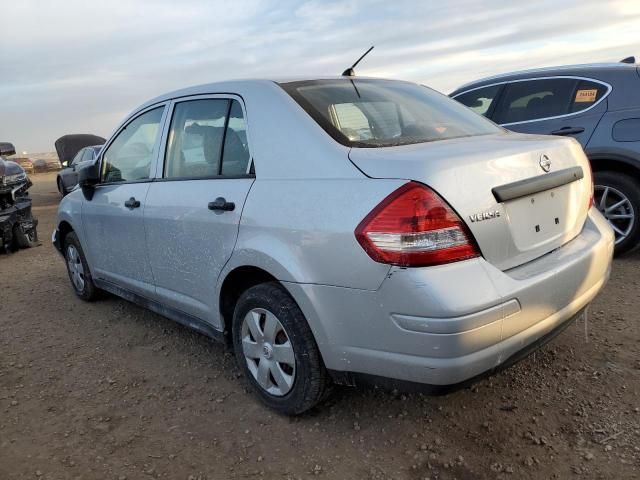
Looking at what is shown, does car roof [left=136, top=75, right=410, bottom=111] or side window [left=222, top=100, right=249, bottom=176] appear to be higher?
car roof [left=136, top=75, right=410, bottom=111]

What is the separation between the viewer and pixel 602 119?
476cm

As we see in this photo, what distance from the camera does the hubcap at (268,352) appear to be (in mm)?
2604

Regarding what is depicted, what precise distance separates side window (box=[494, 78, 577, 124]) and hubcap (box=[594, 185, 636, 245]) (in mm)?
834

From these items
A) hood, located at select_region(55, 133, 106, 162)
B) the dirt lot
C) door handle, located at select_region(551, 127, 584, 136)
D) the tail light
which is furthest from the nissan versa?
hood, located at select_region(55, 133, 106, 162)

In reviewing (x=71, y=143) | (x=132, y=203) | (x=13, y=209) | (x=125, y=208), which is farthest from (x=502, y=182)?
(x=71, y=143)

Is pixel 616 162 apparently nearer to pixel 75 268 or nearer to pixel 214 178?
pixel 214 178

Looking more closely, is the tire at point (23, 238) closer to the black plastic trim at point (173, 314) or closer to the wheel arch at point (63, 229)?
the wheel arch at point (63, 229)

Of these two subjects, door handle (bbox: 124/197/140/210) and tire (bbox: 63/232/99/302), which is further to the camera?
tire (bbox: 63/232/99/302)

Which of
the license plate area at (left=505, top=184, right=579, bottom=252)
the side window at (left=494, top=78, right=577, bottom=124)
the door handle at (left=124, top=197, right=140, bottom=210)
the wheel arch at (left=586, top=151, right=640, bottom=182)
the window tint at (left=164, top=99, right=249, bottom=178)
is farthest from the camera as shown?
the side window at (left=494, top=78, right=577, bottom=124)

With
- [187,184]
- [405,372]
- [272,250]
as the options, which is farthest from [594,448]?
[187,184]

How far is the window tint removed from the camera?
285cm

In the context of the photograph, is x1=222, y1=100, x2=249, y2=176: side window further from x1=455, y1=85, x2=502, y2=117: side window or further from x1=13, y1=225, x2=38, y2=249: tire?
x1=13, y1=225, x2=38, y2=249: tire

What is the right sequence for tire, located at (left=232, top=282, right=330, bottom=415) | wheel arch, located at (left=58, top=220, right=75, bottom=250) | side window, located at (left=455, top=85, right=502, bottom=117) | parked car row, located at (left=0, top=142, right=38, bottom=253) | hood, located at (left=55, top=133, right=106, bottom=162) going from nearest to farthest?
tire, located at (left=232, top=282, right=330, bottom=415), wheel arch, located at (left=58, top=220, right=75, bottom=250), side window, located at (left=455, top=85, right=502, bottom=117), parked car row, located at (left=0, top=142, right=38, bottom=253), hood, located at (left=55, top=133, right=106, bottom=162)

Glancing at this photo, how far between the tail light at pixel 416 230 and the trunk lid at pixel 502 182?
49 mm
